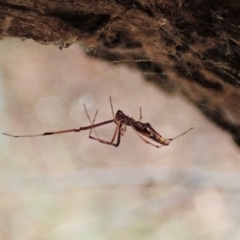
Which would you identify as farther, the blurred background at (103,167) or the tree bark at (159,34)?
the blurred background at (103,167)

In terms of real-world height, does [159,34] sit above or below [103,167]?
above

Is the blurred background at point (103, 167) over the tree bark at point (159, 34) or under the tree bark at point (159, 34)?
under

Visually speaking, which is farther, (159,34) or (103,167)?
(103,167)

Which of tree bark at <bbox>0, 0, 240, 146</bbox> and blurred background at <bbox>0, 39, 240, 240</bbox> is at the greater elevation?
tree bark at <bbox>0, 0, 240, 146</bbox>

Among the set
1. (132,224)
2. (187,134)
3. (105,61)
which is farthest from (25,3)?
(132,224)

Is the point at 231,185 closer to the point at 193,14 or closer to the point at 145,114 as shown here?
the point at 145,114
